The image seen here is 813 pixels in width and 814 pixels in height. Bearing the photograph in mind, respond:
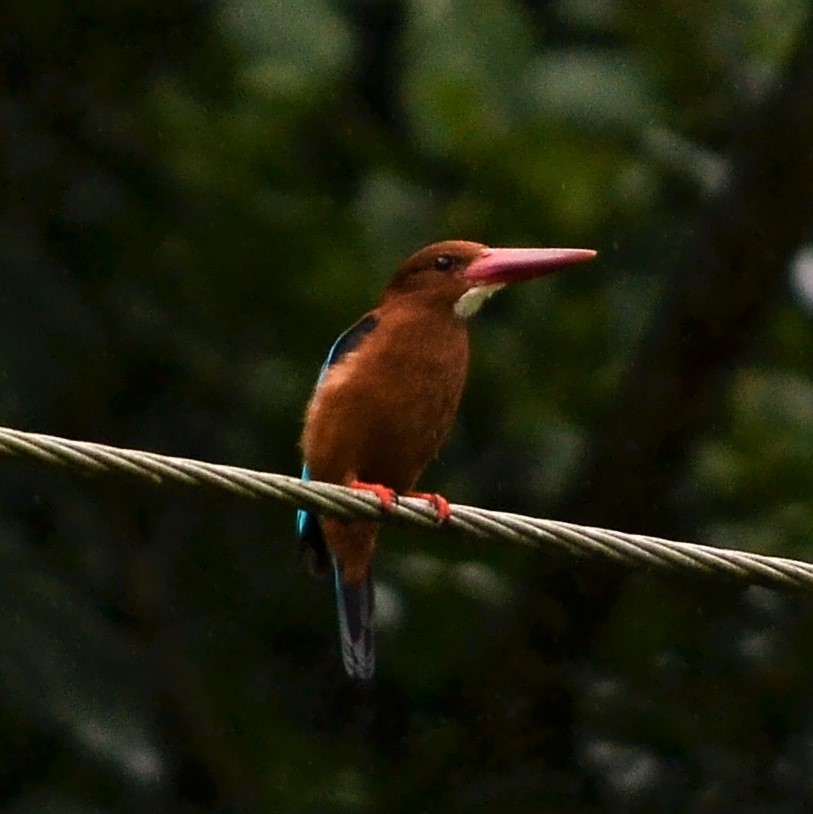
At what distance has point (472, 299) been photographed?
4.84 meters

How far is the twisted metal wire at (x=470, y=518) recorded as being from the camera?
3164 mm

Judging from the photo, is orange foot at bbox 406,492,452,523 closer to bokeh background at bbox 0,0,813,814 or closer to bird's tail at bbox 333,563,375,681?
bird's tail at bbox 333,563,375,681

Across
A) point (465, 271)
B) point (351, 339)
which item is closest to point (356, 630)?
point (351, 339)

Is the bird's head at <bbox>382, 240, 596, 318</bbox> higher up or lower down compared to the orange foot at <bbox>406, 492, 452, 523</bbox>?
Result: higher up

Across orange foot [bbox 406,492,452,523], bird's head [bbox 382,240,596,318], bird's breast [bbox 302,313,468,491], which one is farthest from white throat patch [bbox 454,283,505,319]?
orange foot [bbox 406,492,452,523]

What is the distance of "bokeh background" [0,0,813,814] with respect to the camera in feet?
16.9

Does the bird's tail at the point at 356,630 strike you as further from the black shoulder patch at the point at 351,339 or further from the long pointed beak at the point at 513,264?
the long pointed beak at the point at 513,264

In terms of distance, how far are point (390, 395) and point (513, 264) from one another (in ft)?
1.74

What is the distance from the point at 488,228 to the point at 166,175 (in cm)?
93

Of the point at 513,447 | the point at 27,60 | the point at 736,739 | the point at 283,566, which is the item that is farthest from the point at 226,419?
the point at 736,739

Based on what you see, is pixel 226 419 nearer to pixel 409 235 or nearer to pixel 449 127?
pixel 409 235

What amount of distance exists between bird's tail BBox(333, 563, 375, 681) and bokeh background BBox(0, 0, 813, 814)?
420 millimetres

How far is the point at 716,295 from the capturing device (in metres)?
5.36

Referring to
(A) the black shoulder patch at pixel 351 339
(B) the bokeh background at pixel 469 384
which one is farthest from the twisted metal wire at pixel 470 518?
(B) the bokeh background at pixel 469 384
